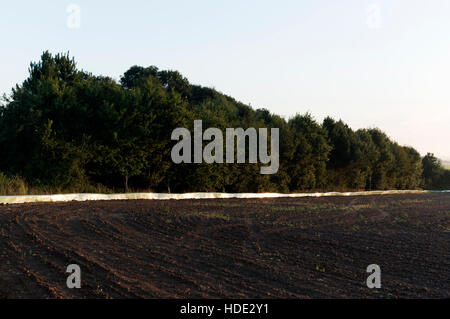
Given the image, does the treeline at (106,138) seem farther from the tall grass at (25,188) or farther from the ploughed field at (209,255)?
the ploughed field at (209,255)

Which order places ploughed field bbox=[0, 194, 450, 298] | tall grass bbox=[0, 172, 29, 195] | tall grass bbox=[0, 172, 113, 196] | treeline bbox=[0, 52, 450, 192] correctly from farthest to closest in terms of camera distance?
treeline bbox=[0, 52, 450, 192]
tall grass bbox=[0, 172, 113, 196]
tall grass bbox=[0, 172, 29, 195]
ploughed field bbox=[0, 194, 450, 298]

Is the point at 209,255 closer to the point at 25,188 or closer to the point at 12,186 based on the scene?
the point at 25,188

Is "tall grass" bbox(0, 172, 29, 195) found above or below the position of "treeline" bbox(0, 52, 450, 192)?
below

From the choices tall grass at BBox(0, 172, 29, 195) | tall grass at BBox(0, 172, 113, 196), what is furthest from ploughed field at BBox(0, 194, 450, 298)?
tall grass at BBox(0, 172, 113, 196)

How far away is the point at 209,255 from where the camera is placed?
10164mm

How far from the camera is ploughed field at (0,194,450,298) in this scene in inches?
288

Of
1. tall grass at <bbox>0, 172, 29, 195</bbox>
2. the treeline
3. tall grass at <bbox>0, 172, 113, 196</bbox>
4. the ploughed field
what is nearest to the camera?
the ploughed field

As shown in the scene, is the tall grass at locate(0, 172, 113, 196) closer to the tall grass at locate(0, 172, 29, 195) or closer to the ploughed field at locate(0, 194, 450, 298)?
the tall grass at locate(0, 172, 29, 195)

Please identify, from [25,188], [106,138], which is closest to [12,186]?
[25,188]

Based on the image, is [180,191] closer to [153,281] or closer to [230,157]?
[230,157]

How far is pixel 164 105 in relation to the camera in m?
29.0

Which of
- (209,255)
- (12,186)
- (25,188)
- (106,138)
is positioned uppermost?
(106,138)

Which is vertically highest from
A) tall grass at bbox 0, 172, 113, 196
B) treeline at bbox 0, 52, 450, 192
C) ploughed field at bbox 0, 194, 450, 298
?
treeline at bbox 0, 52, 450, 192

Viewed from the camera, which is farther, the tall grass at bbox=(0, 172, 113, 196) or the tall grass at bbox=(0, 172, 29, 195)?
the tall grass at bbox=(0, 172, 113, 196)
